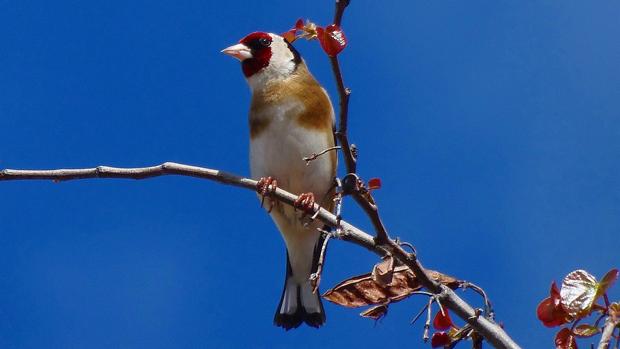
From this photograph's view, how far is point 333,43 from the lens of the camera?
280cm

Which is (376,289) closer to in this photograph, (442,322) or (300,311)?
(442,322)

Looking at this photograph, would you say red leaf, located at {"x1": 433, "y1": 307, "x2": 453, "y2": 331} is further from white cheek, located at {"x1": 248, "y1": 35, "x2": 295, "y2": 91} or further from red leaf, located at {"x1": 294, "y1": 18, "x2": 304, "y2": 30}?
white cheek, located at {"x1": 248, "y1": 35, "x2": 295, "y2": 91}

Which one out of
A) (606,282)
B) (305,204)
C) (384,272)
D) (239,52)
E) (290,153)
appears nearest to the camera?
(606,282)

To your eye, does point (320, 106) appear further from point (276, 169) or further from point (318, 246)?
point (318, 246)

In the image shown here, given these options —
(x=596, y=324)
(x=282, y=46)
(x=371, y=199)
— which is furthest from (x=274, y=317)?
(x=596, y=324)

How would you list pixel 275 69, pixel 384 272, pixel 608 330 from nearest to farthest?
pixel 608 330 < pixel 384 272 < pixel 275 69

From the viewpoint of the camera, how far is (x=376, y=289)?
130 inches

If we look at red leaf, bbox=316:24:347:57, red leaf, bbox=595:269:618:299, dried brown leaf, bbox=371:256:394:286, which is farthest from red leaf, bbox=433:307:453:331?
red leaf, bbox=316:24:347:57

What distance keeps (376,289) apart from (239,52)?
8.93ft

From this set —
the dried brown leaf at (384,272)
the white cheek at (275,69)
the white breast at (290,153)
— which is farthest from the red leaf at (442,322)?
the white cheek at (275,69)

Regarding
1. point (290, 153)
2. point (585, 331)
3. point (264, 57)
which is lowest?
point (585, 331)

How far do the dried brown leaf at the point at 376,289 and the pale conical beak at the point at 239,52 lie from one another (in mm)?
2572

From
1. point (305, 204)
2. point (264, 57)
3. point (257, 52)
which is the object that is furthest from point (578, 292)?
point (257, 52)

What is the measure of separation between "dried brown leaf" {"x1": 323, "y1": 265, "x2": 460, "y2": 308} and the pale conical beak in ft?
8.44
